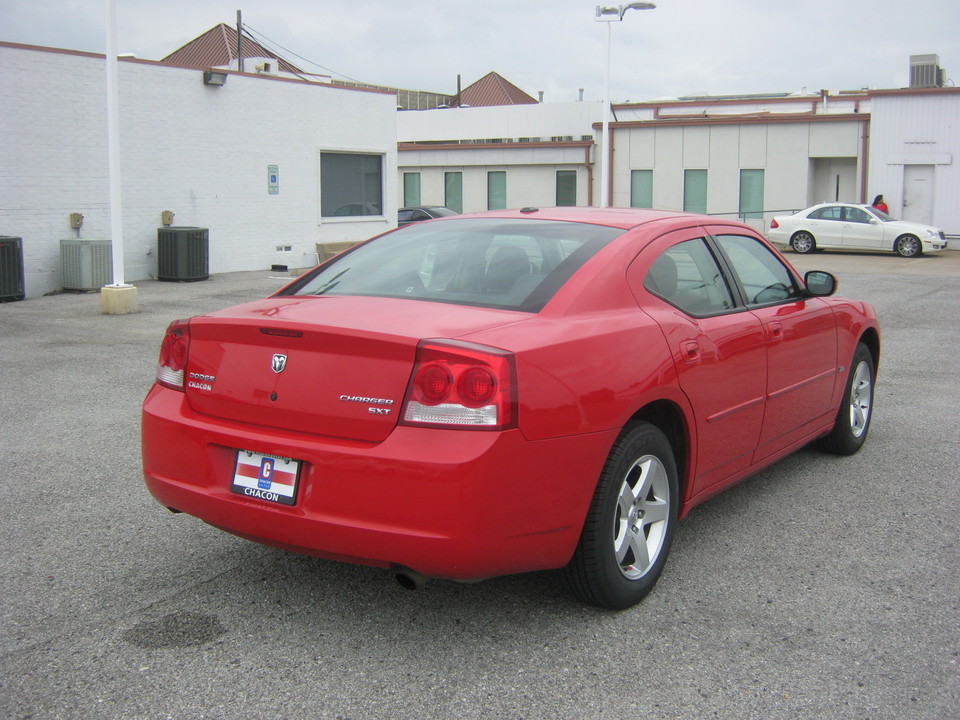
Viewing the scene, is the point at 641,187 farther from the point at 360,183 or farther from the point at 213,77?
the point at 213,77

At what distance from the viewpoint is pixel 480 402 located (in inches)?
131

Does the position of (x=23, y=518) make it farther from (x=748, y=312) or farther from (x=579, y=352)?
(x=748, y=312)

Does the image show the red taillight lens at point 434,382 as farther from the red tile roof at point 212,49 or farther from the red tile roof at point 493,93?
the red tile roof at point 493,93

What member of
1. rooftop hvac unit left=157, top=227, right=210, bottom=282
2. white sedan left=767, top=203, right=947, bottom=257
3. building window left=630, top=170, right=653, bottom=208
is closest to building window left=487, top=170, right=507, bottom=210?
building window left=630, top=170, right=653, bottom=208

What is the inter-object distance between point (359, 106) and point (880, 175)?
17.8 meters

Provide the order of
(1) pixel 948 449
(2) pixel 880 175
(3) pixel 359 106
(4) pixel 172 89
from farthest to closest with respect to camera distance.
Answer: (2) pixel 880 175
(3) pixel 359 106
(4) pixel 172 89
(1) pixel 948 449

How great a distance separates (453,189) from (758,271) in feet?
123

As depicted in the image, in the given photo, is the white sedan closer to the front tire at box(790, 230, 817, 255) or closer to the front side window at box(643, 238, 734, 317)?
the front tire at box(790, 230, 817, 255)

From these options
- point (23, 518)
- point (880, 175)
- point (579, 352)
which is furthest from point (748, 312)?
point (880, 175)

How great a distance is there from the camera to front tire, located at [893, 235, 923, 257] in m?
27.7

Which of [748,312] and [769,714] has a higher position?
[748,312]

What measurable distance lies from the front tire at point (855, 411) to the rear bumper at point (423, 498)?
2.99m

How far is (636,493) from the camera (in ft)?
13.1

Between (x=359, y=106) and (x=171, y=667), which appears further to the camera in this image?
(x=359, y=106)
